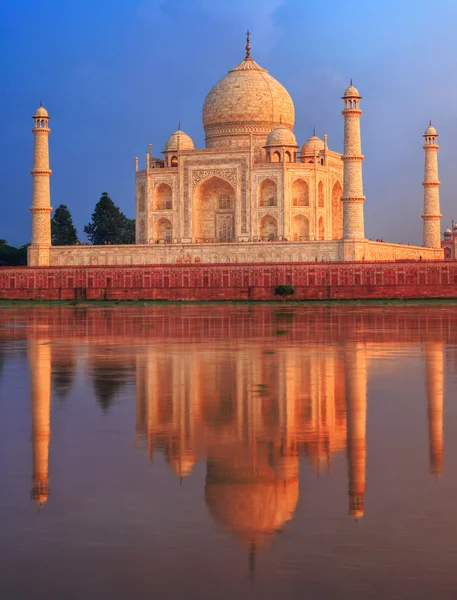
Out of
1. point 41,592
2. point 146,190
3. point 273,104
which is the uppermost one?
point 273,104

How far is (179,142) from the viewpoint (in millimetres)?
43500

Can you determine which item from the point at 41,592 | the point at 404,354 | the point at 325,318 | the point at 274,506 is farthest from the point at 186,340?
the point at 41,592

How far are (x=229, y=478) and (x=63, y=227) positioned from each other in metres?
55.8

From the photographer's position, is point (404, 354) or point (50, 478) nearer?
point (50, 478)

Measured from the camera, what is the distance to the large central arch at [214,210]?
42531mm

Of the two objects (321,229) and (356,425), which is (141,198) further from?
(356,425)

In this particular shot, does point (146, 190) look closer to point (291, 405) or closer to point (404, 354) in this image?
point (404, 354)

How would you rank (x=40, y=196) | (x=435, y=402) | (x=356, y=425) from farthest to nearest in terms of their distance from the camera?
(x=40, y=196) < (x=435, y=402) < (x=356, y=425)

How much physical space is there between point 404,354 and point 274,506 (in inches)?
336

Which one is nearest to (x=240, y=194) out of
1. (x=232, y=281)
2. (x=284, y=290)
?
(x=232, y=281)

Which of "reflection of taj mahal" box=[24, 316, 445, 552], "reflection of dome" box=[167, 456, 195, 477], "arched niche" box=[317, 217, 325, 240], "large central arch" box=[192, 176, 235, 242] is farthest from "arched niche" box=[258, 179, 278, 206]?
"reflection of dome" box=[167, 456, 195, 477]

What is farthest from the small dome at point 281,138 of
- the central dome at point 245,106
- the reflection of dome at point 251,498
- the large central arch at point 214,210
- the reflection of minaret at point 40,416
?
the reflection of dome at point 251,498

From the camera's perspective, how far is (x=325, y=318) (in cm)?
2291

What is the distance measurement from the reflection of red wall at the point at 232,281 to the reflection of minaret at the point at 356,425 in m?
22.9
